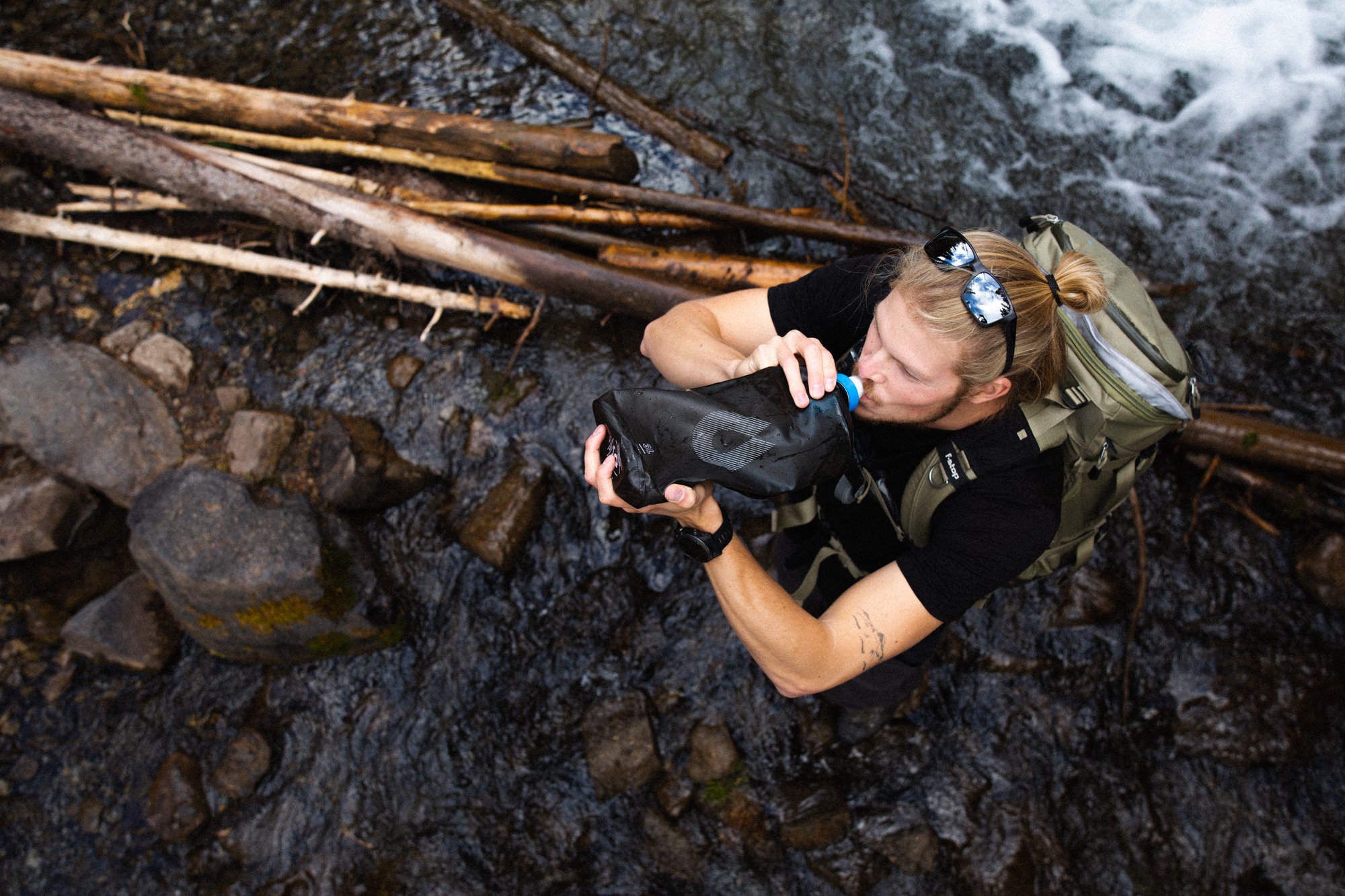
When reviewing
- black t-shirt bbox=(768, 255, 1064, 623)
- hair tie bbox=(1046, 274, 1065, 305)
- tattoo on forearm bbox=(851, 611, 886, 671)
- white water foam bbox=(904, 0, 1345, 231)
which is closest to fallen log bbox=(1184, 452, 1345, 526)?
white water foam bbox=(904, 0, 1345, 231)

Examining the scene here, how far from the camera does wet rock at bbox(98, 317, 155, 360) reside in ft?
15.1

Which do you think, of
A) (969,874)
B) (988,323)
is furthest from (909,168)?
(969,874)

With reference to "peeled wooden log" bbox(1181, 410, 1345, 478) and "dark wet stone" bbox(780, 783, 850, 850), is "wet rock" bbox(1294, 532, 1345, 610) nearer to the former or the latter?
"peeled wooden log" bbox(1181, 410, 1345, 478)

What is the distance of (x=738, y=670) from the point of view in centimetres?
400

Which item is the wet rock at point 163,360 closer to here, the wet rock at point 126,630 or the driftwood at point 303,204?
the driftwood at point 303,204

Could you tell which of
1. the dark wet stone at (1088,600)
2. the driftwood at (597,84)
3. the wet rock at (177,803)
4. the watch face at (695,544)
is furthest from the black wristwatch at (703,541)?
the driftwood at (597,84)

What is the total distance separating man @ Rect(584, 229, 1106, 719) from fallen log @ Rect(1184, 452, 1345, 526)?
2.54 metres

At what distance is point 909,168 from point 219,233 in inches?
184

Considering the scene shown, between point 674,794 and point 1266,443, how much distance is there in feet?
12.2

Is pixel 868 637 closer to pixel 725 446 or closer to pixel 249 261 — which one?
pixel 725 446

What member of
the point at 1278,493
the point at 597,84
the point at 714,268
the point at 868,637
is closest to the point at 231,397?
the point at 714,268

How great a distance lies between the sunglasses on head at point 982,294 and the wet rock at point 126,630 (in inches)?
172

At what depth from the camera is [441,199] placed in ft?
15.6

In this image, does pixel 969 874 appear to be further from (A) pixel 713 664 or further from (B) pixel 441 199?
(B) pixel 441 199
